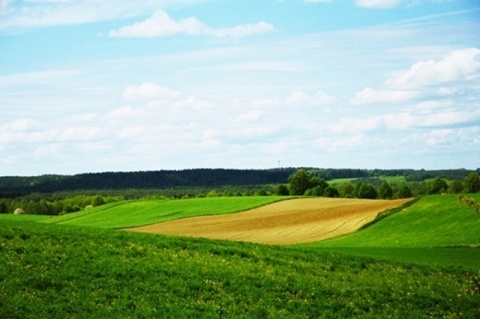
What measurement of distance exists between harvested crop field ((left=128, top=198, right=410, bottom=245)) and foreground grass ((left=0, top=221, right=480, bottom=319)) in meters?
29.5

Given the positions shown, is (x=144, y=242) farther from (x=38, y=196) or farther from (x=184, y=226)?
(x=38, y=196)

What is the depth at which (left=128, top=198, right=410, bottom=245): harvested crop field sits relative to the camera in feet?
209

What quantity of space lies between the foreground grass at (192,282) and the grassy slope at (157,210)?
55.5 meters

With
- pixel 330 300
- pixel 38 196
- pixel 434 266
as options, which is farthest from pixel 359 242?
pixel 38 196

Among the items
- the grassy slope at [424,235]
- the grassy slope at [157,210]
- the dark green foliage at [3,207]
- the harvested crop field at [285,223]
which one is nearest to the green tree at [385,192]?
the grassy slope at [157,210]

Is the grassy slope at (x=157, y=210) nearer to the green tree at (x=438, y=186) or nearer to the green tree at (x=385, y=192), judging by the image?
the green tree at (x=438, y=186)

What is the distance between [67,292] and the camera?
22.8 meters

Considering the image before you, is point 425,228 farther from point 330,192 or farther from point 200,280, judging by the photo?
point 330,192

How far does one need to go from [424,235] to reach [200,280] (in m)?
34.6

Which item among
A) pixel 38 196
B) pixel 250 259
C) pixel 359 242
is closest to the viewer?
pixel 250 259

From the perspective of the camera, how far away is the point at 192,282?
24516 mm

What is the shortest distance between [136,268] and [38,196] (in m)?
174

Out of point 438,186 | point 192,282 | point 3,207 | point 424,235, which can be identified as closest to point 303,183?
point 438,186

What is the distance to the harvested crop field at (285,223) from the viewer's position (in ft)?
209
